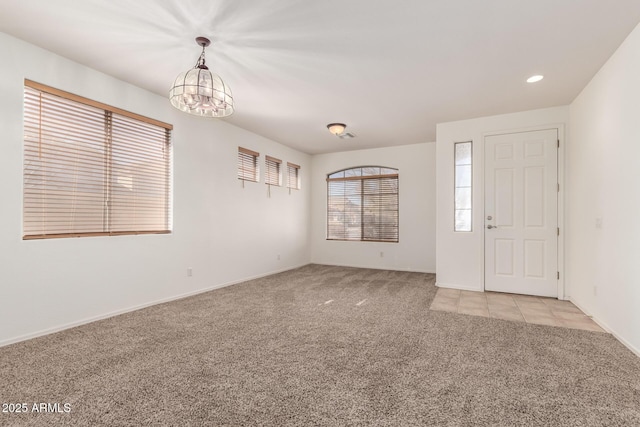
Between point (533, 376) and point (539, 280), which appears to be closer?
point (533, 376)

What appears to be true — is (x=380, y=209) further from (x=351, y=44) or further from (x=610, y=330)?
(x=351, y=44)

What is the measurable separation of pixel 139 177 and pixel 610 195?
16.6 ft

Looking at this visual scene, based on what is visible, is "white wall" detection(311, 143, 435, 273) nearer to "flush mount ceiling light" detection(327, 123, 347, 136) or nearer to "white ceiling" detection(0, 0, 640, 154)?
"flush mount ceiling light" detection(327, 123, 347, 136)

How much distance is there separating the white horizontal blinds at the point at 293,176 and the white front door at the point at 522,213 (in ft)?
12.3

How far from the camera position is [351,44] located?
8.79 feet

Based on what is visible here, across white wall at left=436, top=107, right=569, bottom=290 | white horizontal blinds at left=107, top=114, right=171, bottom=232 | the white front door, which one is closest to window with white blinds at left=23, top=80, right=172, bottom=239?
white horizontal blinds at left=107, top=114, right=171, bottom=232

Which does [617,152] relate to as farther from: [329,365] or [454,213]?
[329,365]

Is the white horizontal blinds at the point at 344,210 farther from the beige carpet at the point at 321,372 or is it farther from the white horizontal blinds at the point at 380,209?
the beige carpet at the point at 321,372

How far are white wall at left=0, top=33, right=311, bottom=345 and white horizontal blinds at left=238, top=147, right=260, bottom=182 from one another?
14 cm

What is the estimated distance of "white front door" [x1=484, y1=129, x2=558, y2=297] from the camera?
4.20 m

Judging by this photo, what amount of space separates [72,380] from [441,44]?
3.82 metres

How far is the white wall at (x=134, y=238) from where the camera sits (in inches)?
104

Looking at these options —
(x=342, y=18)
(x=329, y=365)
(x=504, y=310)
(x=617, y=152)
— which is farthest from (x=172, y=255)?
(x=617, y=152)

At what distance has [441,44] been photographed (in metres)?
2.68
